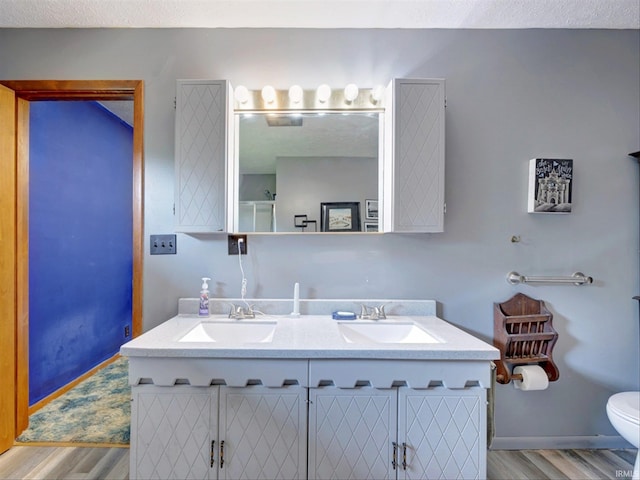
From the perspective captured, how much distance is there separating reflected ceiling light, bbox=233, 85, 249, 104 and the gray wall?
103 millimetres

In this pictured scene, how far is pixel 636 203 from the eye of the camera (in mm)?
1660

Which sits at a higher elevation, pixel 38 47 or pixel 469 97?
pixel 38 47

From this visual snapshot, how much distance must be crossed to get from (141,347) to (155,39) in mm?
1560

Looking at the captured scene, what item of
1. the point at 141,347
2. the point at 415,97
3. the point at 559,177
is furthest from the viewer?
the point at 559,177

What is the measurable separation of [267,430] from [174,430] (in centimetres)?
34

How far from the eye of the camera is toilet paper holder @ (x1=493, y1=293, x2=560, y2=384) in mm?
→ 1590

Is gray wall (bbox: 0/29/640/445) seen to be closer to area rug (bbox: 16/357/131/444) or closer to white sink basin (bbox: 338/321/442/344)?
white sink basin (bbox: 338/321/442/344)

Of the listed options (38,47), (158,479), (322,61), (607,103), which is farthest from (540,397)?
(38,47)

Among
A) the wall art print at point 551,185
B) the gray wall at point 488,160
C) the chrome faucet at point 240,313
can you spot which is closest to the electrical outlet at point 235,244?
the gray wall at point 488,160

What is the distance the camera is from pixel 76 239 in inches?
94.2

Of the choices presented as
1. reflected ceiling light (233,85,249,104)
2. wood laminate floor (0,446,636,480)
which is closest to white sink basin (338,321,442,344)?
wood laminate floor (0,446,636,480)

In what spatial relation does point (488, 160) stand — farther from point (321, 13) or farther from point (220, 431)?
point (220, 431)

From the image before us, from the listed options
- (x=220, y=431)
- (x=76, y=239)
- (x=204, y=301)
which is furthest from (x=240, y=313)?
(x=76, y=239)

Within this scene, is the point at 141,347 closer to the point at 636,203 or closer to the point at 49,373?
the point at 49,373
